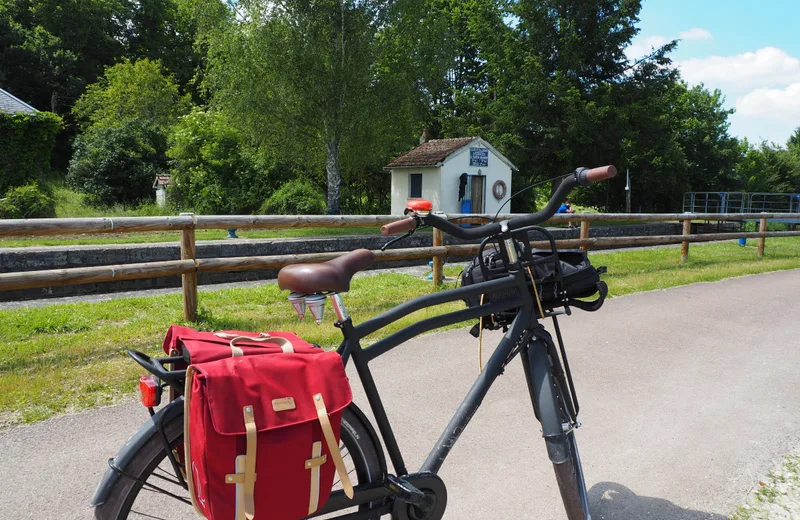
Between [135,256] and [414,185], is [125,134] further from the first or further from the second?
[135,256]

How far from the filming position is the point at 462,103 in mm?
30625

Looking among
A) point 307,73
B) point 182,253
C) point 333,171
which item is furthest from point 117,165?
point 182,253

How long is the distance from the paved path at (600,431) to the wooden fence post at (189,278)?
243 centimetres

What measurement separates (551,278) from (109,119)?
35515mm

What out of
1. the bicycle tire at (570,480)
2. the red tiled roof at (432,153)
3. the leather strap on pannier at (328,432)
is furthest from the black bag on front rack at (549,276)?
the red tiled roof at (432,153)

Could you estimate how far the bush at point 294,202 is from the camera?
25.6 metres

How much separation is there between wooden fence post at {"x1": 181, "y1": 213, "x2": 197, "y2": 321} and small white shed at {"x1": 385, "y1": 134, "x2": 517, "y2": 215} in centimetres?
1782

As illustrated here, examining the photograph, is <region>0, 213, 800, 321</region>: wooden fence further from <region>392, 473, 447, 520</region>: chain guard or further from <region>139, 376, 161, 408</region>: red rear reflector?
<region>139, 376, 161, 408</region>: red rear reflector

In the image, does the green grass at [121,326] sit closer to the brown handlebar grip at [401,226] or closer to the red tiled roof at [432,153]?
the brown handlebar grip at [401,226]

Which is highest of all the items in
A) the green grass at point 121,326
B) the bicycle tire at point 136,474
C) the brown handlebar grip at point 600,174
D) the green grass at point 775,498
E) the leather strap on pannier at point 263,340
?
the brown handlebar grip at point 600,174

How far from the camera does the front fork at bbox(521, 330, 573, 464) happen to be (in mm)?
2432

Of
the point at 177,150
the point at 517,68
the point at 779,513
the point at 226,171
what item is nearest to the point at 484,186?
the point at 517,68

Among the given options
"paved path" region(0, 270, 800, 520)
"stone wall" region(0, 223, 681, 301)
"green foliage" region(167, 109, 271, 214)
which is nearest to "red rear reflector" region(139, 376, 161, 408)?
"paved path" region(0, 270, 800, 520)

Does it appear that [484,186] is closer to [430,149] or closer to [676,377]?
[430,149]
